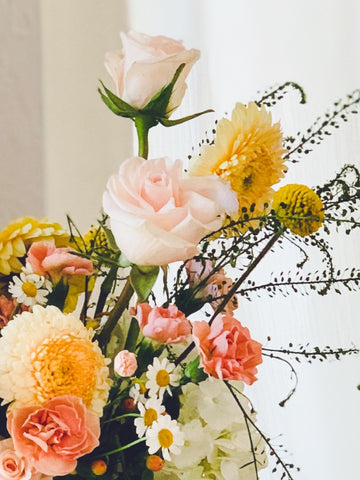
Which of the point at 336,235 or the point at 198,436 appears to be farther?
the point at 336,235

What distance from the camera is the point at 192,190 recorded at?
1.55 feet

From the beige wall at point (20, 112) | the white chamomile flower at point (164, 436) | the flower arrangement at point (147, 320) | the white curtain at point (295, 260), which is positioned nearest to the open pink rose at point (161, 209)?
the flower arrangement at point (147, 320)

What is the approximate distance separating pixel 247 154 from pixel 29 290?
187 mm

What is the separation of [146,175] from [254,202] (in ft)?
0.32

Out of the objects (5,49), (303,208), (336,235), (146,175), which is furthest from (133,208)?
(5,49)

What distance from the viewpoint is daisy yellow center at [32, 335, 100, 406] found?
0.46 m

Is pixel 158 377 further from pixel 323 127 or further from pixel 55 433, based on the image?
pixel 323 127

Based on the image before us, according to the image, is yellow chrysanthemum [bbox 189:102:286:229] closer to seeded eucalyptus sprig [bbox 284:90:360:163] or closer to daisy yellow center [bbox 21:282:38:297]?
seeded eucalyptus sprig [bbox 284:90:360:163]

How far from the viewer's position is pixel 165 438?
45cm

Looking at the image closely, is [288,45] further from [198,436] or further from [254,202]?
[198,436]

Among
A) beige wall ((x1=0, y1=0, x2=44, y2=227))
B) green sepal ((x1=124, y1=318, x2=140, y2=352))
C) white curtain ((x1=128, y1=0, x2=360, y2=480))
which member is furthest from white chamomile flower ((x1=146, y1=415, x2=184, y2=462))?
beige wall ((x1=0, y1=0, x2=44, y2=227))

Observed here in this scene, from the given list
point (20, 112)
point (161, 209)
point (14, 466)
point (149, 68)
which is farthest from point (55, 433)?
point (20, 112)

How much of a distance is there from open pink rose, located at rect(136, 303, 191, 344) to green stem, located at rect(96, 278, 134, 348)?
0.11 ft

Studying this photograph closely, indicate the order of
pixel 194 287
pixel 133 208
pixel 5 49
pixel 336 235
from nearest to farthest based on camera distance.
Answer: pixel 133 208 < pixel 194 287 < pixel 336 235 < pixel 5 49
